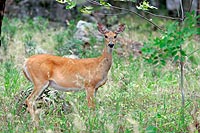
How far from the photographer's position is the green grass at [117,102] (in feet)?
21.5

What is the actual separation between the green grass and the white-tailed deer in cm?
18

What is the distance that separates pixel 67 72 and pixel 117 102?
4.12ft

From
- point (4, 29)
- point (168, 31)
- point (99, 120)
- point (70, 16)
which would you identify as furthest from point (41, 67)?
point (70, 16)

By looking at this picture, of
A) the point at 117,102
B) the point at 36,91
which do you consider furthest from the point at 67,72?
the point at 117,102

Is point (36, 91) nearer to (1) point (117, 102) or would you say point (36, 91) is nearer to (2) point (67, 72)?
(2) point (67, 72)

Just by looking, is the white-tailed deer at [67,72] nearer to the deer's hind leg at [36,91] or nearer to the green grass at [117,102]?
the deer's hind leg at [36,91]

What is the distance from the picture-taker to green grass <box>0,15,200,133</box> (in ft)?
21.5

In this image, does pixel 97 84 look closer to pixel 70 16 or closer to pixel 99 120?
pixel 99 120

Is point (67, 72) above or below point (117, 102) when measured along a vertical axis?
above

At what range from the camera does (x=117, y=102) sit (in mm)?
7441

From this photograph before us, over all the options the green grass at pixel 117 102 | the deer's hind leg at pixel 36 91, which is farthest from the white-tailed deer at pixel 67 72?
the green grass at pixel 117 102

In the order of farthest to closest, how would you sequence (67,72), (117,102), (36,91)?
(67,72) → (36,91) → (117,102)

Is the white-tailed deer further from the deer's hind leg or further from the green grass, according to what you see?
the green grass

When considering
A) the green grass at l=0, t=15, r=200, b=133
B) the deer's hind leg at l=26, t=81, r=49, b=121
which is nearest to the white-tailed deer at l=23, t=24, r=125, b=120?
the deer's hind leg at l=26, t=81, r=49, b=121
